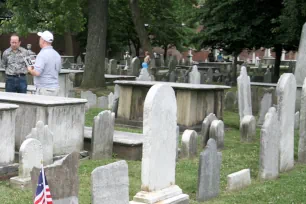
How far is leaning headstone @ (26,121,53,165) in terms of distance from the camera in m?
9.32

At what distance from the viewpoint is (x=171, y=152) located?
26.3 ft

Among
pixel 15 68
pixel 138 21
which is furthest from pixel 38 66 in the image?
pixel 138 21

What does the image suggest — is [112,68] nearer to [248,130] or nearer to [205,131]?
[248,130]

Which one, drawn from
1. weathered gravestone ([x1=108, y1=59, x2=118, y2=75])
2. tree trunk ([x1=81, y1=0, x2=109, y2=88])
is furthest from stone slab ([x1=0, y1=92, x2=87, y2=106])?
weathered gravestone ([x1=108, y1=59, x2=118, y2=75])

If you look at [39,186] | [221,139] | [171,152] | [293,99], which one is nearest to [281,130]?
[293,99]

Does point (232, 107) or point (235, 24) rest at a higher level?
point (235, 24)

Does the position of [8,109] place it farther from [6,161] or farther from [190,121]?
[190,121]

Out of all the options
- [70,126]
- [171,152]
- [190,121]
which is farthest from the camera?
[190,121]

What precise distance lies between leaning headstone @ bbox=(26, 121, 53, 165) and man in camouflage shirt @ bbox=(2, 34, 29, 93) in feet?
12.4

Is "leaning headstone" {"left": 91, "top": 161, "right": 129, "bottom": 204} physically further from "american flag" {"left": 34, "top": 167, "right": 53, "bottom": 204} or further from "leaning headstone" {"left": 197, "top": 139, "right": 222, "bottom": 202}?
"leaning headstone" {"left": 197, "top": 139, "right": 222, "bottom": 202}

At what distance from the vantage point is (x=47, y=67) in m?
11.6

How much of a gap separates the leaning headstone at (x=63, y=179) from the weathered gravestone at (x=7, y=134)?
2.86 metres

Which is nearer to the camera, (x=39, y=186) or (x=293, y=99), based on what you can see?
(x=39, y=186)

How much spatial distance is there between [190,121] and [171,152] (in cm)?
679
